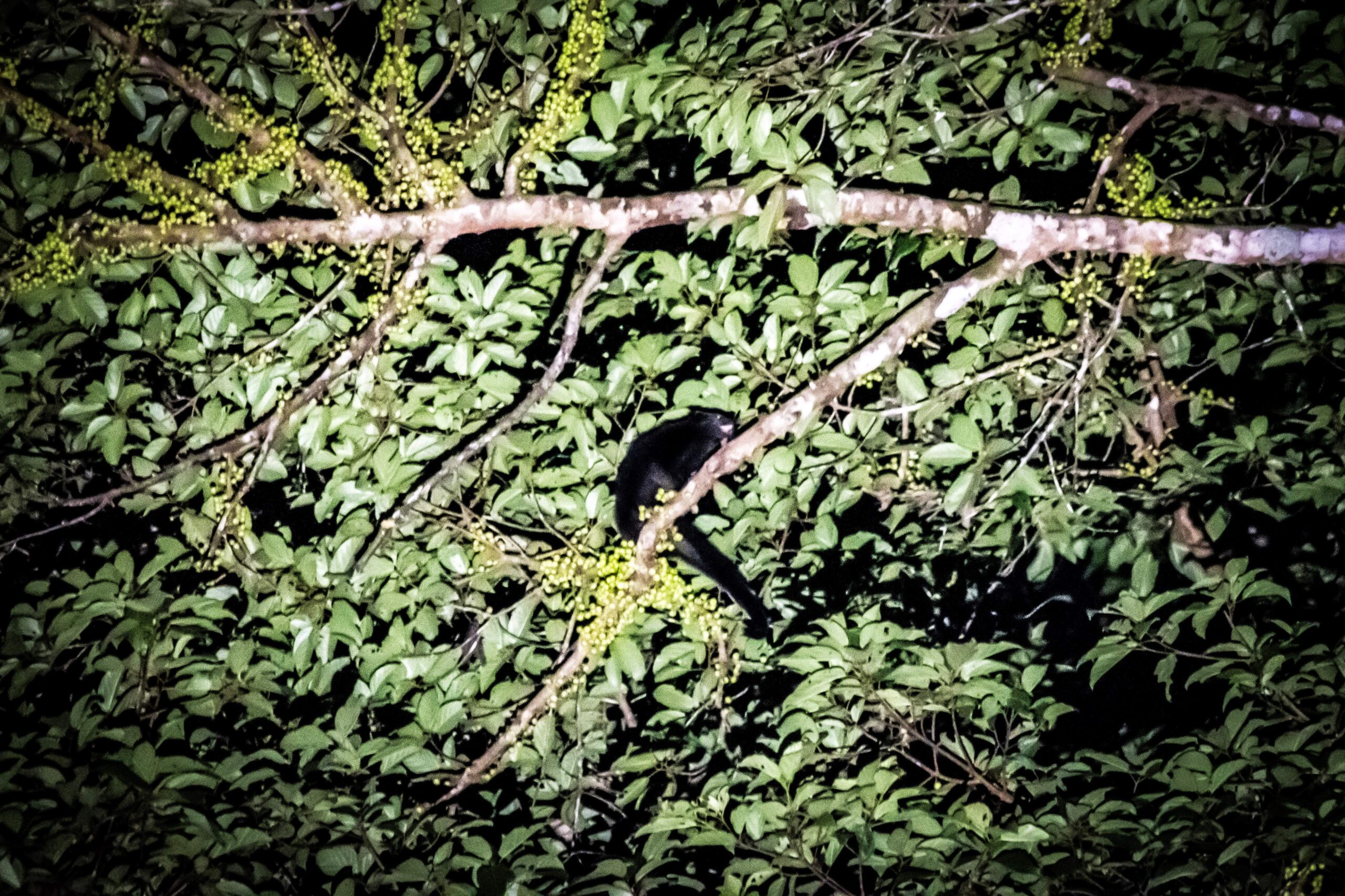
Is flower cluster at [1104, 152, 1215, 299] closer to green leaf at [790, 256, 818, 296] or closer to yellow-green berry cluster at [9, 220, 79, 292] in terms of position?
green leaf at [790, 256, 818, 296]

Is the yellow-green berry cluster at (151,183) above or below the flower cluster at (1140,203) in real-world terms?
above

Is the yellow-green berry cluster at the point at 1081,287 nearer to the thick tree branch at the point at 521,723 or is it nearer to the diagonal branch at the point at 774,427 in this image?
the diagonal branch at the point at 774,427

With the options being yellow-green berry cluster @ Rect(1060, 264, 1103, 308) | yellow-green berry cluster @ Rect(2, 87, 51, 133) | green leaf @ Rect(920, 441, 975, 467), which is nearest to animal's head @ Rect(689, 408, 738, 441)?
green leaf @ Rect(920, 441, 975, 467)

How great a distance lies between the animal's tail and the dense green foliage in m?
0.07

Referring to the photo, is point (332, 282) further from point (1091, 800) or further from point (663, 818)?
point (1091, 800)

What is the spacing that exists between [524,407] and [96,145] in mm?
1334

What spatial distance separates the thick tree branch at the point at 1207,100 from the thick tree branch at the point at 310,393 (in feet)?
5.53

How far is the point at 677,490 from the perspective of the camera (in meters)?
2.04

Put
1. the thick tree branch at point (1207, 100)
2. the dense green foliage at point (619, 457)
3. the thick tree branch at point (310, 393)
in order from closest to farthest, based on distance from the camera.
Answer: the dense green foliage at point (619, 457)
the thick tree branch at point (1207, 100)
the thick tree branch at point (310, 393)

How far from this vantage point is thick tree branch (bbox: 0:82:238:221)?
189 centimetres

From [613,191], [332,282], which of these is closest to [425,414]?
[332,282]

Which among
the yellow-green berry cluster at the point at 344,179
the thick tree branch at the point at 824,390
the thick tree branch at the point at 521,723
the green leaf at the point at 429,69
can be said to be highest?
the green leaf at the point at 429,69

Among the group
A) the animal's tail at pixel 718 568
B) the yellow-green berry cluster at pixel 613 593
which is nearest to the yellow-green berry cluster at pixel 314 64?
the yellow-green berry cluster at pixel 613 593

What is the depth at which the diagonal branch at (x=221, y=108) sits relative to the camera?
6.14 feet
